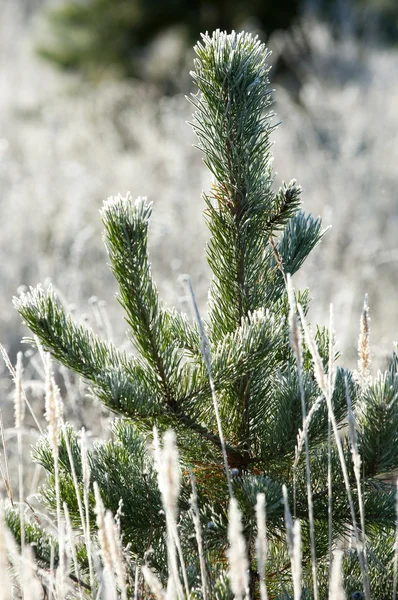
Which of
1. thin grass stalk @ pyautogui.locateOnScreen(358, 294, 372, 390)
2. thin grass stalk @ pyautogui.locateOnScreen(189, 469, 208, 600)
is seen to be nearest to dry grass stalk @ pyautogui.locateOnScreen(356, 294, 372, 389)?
thin grass stalk @ pyautogui.locateOnScreen(358, 294, 372, 390)

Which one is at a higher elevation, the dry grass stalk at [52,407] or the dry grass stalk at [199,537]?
the dry grass stalk at [52,407]

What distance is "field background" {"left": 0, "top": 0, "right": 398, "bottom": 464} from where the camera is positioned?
3434mm

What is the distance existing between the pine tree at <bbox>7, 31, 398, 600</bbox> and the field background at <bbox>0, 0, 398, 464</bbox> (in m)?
0.73

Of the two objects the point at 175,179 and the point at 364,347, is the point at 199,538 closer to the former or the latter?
the point at 364,347

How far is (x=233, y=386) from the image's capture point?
1.20m

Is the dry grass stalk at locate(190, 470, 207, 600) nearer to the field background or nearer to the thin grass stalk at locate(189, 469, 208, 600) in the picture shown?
the thin grass stalk at locate(189, 469, 208, 600)

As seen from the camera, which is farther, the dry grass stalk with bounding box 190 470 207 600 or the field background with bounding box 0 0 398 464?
the field background with bounding box 0 0 398 464

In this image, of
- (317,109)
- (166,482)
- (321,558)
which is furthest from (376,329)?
(317,109)

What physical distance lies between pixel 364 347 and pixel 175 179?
12.0 feet

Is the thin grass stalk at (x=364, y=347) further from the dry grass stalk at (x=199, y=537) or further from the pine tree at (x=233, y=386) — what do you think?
the dry grass stalk at (x=199, y=537)

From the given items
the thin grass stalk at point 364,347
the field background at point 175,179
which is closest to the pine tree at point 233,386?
the thin grass stalk at point 364,347

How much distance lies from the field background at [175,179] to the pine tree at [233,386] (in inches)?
28.8

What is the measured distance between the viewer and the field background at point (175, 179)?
Result: 3.43 metres

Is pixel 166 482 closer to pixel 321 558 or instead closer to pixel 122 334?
pixel 321 558
